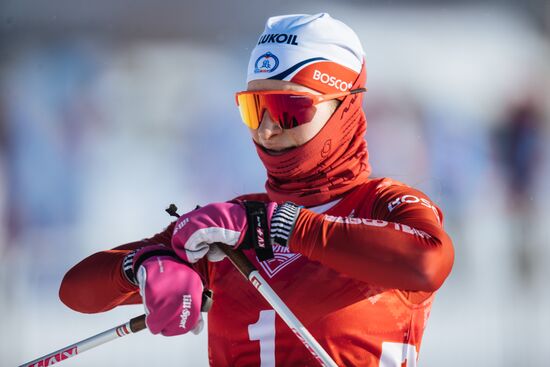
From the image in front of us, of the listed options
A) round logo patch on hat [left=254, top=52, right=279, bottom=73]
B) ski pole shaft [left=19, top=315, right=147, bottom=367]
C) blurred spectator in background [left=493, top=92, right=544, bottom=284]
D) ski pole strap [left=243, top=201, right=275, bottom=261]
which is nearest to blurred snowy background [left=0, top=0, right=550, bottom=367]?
blurred spectator in background [left=493, top=92, right=544, bottom=284]

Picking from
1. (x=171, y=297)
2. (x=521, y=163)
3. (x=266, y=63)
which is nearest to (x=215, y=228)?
(x=171, y=297)

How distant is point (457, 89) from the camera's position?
4.87 metres

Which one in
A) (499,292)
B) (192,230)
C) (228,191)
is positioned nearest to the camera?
(192,230)

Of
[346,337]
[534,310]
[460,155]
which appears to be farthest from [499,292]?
[346,337]

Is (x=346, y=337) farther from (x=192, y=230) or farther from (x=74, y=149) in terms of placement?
(x=74, y=149)

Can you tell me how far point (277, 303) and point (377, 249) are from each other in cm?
30

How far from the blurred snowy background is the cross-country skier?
1.89m

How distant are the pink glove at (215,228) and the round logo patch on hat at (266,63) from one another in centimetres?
47

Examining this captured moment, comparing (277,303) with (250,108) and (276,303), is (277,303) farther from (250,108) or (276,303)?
(250,108)

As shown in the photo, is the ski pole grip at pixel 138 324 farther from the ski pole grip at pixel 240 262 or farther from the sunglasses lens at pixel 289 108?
the sunglasses lens at pixel 289 108

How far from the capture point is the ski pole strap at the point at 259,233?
2.17 m

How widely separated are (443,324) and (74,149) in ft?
6.82

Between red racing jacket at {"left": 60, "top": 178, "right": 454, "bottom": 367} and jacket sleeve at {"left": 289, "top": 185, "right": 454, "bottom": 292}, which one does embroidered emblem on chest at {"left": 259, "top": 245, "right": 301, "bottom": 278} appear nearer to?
red racing jacket at {"left": 60, "top": 178, "right": 454, "bottom": 367}

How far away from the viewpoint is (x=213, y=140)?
4.50 meters
